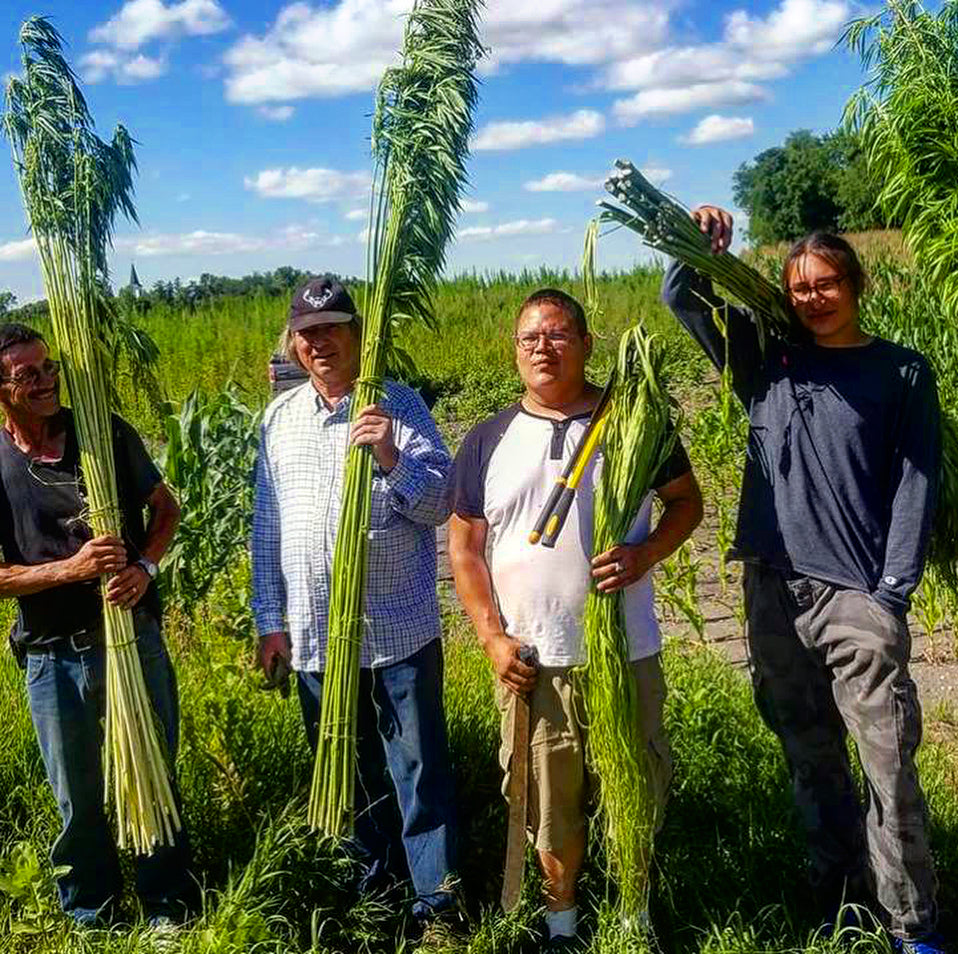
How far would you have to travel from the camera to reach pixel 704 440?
633 cm

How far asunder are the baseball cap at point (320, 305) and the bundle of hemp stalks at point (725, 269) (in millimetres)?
911

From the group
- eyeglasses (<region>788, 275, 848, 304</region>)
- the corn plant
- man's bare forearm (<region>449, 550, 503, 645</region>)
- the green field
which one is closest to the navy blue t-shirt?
eyeglasses (<region>788, 275, 848, 304</region>)

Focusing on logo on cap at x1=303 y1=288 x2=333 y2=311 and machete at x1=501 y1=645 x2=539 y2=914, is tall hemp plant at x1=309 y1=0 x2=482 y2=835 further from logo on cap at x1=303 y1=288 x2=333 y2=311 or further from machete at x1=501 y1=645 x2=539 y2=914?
machete at x1=501 y1=645 x2=539 y2=914

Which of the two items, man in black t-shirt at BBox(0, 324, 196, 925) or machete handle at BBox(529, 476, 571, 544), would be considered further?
man in black t-shirt at BBox(0, 324, 196, 925)

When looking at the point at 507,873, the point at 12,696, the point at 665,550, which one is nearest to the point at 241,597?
the point at 12,696

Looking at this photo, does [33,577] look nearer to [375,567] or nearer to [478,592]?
[375,567]

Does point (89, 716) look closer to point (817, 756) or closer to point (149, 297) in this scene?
point (149, 297)

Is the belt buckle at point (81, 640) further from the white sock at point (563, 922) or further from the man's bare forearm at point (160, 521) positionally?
the white sock at point (563, 922)

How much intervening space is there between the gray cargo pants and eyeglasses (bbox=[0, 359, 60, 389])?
2.24 m

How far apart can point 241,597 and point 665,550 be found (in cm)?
260

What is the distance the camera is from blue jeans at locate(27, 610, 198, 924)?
11.6 feet

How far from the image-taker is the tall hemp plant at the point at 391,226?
339cm

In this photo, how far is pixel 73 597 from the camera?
3.52 m

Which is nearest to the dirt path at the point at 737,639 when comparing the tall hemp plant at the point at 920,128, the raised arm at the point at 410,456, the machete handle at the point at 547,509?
the tall hemp plant at the point at 920,128
